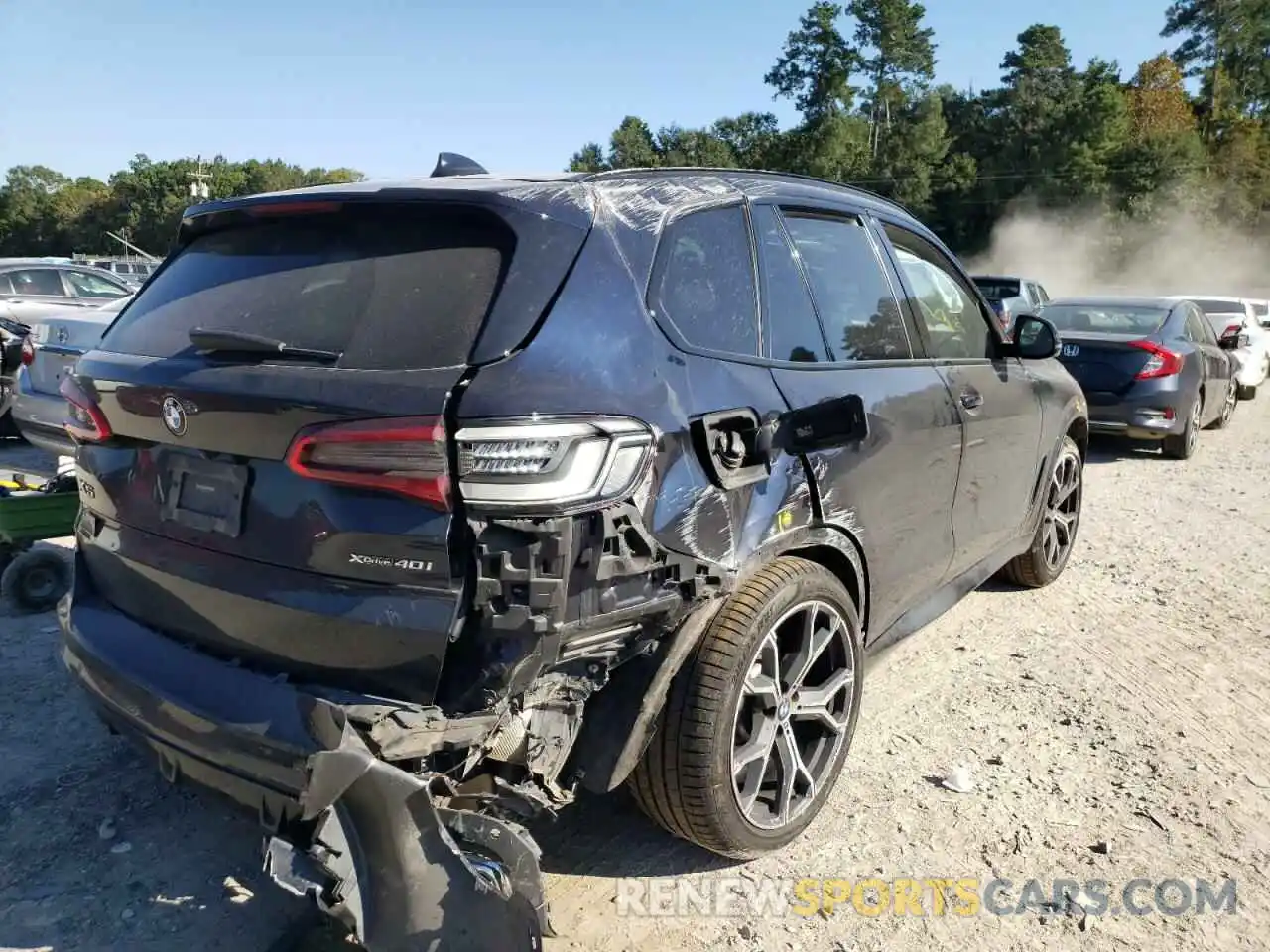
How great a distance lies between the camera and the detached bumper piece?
1937 mm

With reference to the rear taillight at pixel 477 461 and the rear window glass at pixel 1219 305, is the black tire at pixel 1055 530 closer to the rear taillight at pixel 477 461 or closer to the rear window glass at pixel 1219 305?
the rear taillight at pixel 477 461

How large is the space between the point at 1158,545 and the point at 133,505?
20.0 feet

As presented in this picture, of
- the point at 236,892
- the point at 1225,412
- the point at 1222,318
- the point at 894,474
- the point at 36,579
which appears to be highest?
the point at 1222,318

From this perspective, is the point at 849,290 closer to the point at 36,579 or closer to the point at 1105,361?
the point at 36,579

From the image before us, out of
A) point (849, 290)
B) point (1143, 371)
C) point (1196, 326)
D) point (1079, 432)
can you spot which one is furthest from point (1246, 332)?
point (849, 290)

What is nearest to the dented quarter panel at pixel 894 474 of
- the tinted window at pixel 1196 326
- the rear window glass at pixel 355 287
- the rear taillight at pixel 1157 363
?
the rear window glass at pixel 355 287

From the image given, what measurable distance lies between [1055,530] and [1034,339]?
1447mm

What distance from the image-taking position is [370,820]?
6.48 feet

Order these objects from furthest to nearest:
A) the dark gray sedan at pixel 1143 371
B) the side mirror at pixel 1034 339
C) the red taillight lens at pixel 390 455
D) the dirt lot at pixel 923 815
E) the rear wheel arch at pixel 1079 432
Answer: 1. the dark gray sedan at pixel 1143 371
2. the rear wheel arch at pixel 1079 432
3. the side mirror at pixel 1034 339
4. the dirt lot at pixel 923 815
5. the red taillight lens at pixel 390 455

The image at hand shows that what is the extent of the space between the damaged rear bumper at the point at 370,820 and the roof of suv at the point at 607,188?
4.22 feet

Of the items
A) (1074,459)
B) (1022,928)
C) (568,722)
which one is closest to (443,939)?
(568,722)

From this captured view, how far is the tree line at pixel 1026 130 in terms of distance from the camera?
56.4 m

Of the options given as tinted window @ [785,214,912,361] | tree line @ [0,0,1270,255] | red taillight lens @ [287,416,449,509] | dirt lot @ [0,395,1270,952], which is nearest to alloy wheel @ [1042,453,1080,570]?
dirt lot @ [0,395,1270,952]

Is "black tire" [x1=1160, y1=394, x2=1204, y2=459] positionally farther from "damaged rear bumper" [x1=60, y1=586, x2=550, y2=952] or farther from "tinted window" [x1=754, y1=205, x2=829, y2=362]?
"damaged rear bumper" [x1=60, y1=586, x2=550, y2=952]
